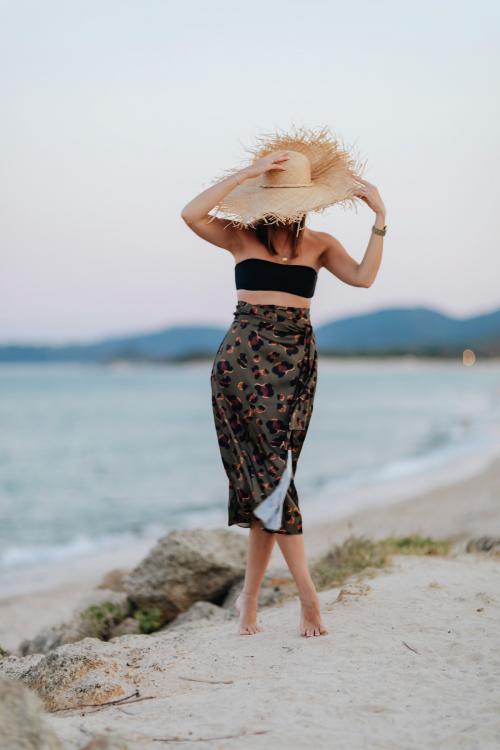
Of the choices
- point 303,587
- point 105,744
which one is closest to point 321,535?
point 303,587

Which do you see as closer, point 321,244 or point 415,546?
point 321,244

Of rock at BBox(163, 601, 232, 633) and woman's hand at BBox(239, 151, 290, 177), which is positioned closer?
woman's hand at BBox(239, 151, 290, 177)

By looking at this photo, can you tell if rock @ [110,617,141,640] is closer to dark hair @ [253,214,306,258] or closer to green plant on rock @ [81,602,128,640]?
green plant on rock @ [81,602,128,640]

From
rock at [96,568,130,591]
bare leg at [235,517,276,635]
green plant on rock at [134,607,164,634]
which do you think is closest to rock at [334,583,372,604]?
bare leg at [235,517,276,635]

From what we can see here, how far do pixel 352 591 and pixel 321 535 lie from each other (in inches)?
260

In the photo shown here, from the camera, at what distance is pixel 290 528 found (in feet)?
13.4

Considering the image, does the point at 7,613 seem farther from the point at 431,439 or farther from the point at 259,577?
the point at 431,439

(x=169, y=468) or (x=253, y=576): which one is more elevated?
(x=253, y=576)

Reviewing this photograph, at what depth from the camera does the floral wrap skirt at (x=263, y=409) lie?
4090 millimetres

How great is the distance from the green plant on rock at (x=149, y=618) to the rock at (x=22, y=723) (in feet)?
11.0

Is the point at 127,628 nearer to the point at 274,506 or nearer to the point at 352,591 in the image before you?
the point at 352,591

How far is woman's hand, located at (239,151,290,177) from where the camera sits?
4.13 m

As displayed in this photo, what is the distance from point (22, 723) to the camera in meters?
2.46

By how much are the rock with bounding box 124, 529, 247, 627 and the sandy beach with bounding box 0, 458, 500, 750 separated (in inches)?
31.5
